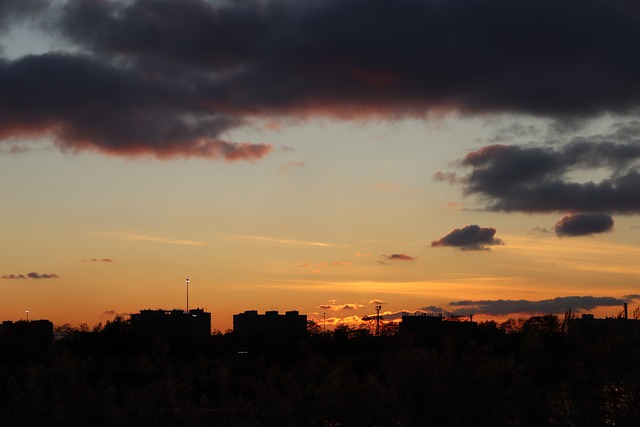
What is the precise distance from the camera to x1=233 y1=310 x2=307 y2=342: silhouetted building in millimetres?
168000

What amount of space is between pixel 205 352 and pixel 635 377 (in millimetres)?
96962

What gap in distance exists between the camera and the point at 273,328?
186 m

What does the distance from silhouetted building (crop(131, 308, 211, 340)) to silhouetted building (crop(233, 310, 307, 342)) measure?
6847mm

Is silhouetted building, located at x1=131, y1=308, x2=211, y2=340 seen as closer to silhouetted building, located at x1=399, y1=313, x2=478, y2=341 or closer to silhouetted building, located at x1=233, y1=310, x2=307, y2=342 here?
silhouetted building, located at x1=233, y1=310, x2=307, y2=342

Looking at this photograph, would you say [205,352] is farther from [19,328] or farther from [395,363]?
[395,363]

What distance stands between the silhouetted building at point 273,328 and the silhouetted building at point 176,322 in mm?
6847

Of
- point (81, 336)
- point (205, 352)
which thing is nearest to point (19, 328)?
point (81, 336)

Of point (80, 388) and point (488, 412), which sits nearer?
point (488, 412)

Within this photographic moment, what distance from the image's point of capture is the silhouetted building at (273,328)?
168000mm

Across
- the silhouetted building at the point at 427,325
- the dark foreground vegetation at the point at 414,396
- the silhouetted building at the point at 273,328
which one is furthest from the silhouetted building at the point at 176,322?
the dark foreground vegetation at the point at 414,396

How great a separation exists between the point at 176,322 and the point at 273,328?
2314 centimetres

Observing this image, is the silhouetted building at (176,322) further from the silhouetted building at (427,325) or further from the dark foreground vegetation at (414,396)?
the dark foreground vegetation at (414,396)

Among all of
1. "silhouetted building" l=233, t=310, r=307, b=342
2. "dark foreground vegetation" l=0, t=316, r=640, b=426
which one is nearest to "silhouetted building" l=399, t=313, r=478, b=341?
"silhouetted building" l=233, t=310, r=307, b=342

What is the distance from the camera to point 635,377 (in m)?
39.8
